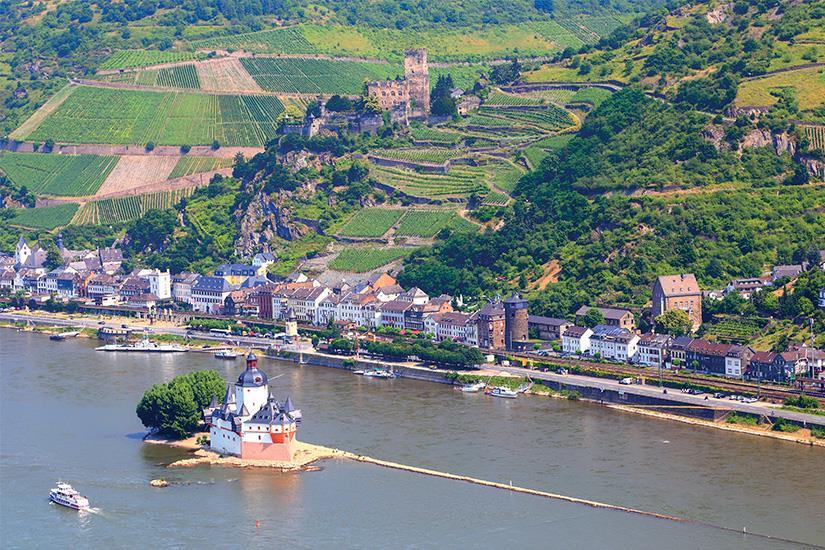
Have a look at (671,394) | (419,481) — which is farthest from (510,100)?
(419,481)

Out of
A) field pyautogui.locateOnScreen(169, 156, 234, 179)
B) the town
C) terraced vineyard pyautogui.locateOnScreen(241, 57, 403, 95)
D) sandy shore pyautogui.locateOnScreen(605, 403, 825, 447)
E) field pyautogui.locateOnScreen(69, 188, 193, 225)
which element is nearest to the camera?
sandy shore pyautogui.locateOnScreen(605, 403, 825, 447)

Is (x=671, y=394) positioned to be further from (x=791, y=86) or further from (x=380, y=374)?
(x=791, y=86)

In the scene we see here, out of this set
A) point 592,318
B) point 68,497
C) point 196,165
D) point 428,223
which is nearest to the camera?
point 68,497

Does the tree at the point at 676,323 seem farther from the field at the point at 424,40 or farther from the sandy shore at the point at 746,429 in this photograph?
the field at the point at 424,40

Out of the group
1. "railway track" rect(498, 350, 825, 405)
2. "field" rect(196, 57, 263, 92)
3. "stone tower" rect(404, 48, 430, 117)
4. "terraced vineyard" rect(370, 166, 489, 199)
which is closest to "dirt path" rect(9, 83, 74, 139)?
"field" rect(196, 57, 263, 92)

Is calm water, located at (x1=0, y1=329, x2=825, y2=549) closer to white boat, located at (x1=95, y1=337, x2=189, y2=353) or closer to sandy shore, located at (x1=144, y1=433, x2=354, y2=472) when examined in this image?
sandy shore, located at (x1=144, y1=433, x2=354, y2=472)

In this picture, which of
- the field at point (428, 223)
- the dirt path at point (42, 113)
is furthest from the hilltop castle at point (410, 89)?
the dirt path at point (42, 113)
